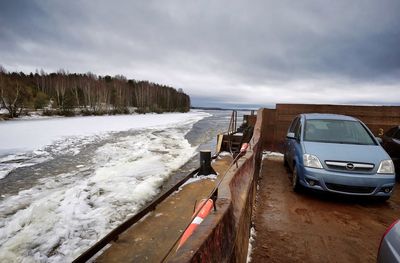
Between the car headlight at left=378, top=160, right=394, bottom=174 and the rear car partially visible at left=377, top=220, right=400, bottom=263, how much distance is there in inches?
116

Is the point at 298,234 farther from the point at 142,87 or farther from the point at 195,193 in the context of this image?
the point at 142,87

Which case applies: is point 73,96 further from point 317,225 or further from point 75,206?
point 317,225

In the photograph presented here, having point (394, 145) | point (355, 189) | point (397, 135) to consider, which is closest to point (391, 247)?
point (355, 189)

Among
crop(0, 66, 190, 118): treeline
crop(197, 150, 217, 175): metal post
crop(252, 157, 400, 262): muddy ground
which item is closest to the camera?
crop(252, 157, 400, 262): muddy ground

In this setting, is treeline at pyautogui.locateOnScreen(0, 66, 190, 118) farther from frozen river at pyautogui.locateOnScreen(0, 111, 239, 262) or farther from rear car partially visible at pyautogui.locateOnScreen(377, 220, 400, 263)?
rear car partially visible at pyautogui.locateOnScreen(377, 220, 400, 263)

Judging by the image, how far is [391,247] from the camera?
2021 mm

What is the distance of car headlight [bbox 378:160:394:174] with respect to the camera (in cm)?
463

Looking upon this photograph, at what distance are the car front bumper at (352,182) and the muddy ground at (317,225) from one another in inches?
13.8

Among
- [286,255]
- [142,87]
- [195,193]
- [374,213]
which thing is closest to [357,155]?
[374,213]

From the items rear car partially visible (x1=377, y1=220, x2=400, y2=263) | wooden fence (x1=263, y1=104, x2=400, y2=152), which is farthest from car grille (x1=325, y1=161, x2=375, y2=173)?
wooden fence (x1=263, y1=104, x2=400, y2=152)

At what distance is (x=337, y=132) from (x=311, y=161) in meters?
1.47

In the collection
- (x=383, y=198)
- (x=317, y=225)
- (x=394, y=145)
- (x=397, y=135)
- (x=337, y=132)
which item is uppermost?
(x=337, y=132)

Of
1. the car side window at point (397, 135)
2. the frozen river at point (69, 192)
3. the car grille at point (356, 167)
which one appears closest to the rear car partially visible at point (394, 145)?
the car side window at point (397, 135)

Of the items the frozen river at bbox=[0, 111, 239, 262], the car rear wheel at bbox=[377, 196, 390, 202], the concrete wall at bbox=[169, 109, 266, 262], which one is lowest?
the frozen river at bbox=[0, 111, 239, 262]
